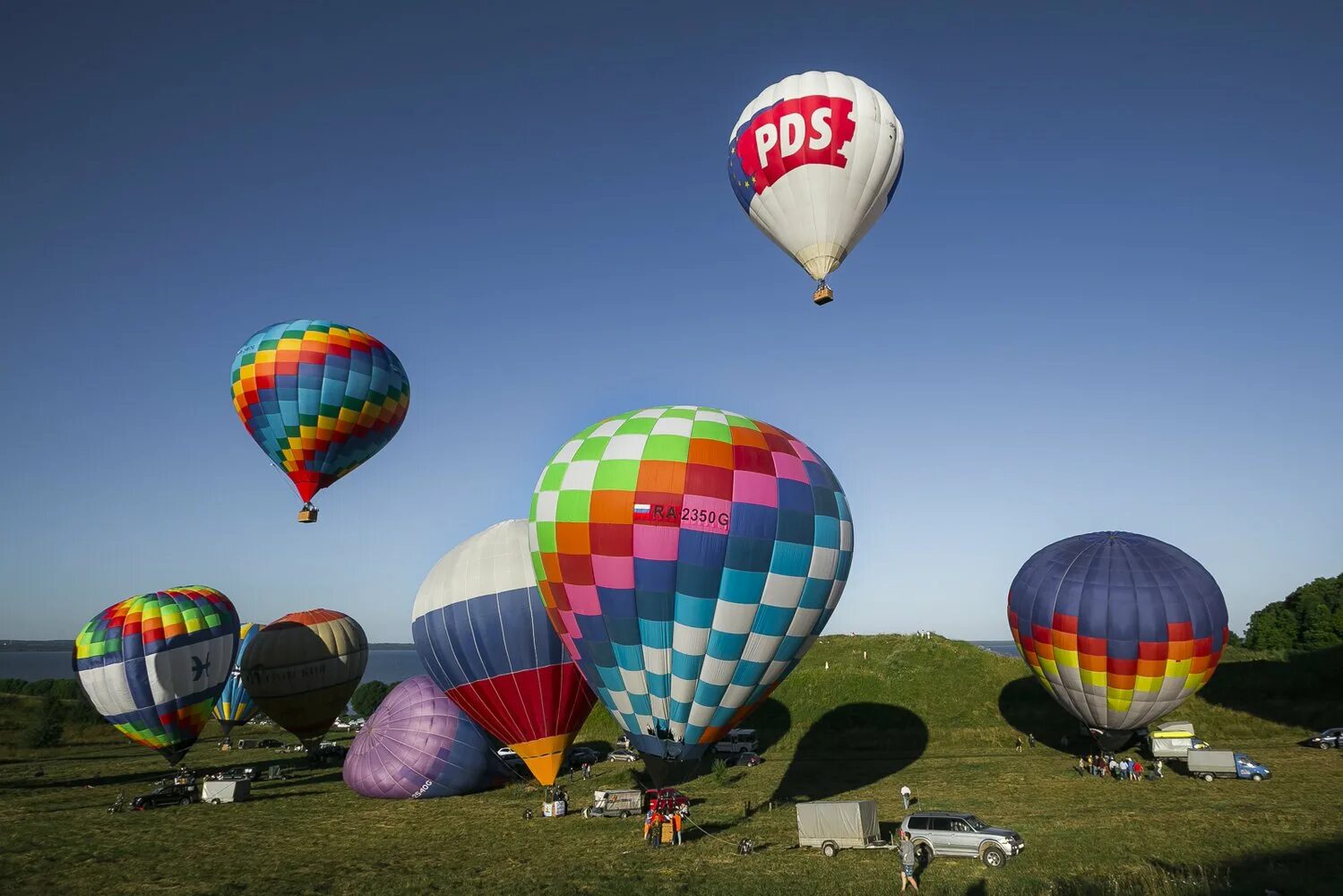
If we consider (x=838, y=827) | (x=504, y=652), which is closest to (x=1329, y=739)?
(x=838, y=827)

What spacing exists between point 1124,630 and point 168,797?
3584cm

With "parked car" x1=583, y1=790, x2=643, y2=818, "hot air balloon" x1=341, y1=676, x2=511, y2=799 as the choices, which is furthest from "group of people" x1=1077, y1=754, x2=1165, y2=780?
"hot air balloon" x1=341, y1=676, x2=511, y2=799

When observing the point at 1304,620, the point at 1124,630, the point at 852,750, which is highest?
the point at 1124,630

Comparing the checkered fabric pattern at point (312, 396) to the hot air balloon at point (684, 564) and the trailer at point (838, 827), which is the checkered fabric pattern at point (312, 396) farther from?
the trailer at point (838, 827)

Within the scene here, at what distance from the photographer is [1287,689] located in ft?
128

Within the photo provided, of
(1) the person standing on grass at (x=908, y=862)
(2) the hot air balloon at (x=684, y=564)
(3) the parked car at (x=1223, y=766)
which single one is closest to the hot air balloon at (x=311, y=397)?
(2) the hot air balloon at (x=684, y=564)

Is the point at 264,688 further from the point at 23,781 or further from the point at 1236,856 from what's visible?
the point at 1236,856

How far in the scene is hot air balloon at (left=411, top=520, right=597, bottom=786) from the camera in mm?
24891

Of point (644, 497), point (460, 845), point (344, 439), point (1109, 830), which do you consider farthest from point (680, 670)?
point (344, 439)

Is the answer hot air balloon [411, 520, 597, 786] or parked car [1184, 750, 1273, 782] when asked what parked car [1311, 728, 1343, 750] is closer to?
parked car [1184, 750, 1273, 782]

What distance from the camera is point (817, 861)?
698 inches

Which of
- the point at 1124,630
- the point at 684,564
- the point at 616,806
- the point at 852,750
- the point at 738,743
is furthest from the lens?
the point at 852,750

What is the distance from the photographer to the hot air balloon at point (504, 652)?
81.7ft

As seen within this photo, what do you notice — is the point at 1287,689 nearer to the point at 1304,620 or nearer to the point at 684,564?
the point at 1304,620
